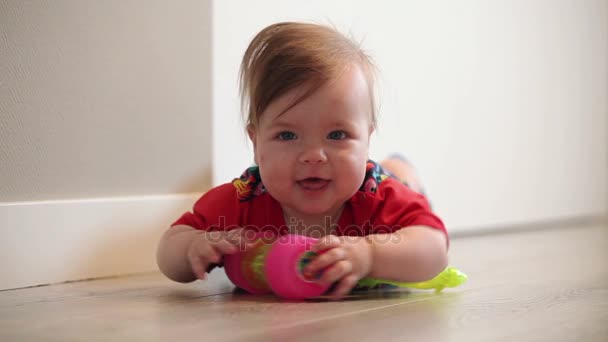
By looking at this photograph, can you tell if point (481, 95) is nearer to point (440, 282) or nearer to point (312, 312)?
point (440, 282)

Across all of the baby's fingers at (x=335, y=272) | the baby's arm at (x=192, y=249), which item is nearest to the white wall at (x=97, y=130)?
the baby's arm at (x=192, y=249)

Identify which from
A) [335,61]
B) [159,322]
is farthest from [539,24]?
[159,322]

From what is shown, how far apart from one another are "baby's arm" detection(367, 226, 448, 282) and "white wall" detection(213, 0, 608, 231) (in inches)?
23.2

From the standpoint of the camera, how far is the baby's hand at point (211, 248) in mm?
1167

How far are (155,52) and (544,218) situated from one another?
1.80 meters

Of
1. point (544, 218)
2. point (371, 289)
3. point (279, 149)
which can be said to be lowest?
point (544, 218)

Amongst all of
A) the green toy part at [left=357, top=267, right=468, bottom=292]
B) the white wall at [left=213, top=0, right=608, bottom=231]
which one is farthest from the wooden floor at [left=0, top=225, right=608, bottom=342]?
the white wall at [left=213, top=0, right=608, bottom=231]

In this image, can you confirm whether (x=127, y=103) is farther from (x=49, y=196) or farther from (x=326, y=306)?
(x=326, y=306)

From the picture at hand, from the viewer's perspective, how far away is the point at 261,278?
1.17 m

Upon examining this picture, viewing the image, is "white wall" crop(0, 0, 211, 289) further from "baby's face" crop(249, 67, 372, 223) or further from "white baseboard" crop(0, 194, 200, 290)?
"baby's face" crop(249, 67, 372, 223)

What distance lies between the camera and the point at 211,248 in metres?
1.17

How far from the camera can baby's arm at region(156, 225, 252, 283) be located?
3.84 feet

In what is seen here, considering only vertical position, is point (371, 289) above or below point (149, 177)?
below

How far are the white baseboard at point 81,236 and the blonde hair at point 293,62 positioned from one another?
0.37m
